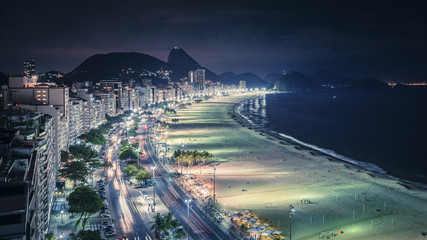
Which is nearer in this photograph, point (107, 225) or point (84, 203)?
point (107, 225)

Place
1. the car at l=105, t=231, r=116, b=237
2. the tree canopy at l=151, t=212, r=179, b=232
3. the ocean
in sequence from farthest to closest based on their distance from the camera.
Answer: the ocean
the tree canopy at l=151, t=212, r=179, b=232
the car at l=105, t=231, r=116, b=237

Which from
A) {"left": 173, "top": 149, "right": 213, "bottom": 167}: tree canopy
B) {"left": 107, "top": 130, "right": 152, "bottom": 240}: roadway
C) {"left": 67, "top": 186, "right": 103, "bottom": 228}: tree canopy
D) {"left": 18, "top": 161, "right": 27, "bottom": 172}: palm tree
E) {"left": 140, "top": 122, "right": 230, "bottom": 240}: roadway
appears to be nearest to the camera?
{"left": 18, "top": 161, "right": 27, "bottom": 172}: palm tree

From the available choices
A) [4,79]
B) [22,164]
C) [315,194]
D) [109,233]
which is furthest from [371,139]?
[4,79]

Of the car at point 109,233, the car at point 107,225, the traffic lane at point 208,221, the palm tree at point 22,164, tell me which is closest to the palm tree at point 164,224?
the car at point 109,233

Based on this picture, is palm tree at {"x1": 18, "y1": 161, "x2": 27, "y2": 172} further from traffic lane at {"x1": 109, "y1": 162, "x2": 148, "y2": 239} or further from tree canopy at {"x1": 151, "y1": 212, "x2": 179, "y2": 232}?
tree canopy at {"x1": 151, "y1": 212, "x2": 179, "y2": 232}

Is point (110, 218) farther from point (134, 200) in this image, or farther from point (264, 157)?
point (264, 157)

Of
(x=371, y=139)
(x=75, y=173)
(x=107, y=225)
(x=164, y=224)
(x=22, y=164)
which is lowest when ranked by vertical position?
(x=107, y=225)

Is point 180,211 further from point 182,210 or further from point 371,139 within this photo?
point 371,139

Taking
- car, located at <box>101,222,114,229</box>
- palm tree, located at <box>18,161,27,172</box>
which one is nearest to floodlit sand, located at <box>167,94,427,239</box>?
car, located at <box>101,222,114,229</box>

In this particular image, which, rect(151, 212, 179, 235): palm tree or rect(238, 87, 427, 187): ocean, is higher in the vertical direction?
rect(238, 87, 427, 187): ocean

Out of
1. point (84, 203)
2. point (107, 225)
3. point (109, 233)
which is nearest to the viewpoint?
point (109, 233)

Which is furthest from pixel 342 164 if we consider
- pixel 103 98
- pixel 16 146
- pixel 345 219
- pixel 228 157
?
pixel 103 98
